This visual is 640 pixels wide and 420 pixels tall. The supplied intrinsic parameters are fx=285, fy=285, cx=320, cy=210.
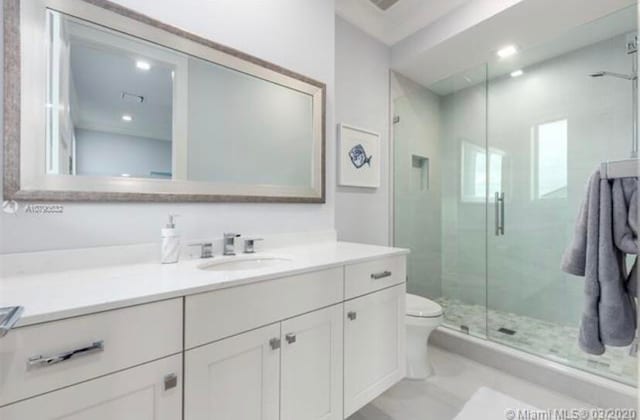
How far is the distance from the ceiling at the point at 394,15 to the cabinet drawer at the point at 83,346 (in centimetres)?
227

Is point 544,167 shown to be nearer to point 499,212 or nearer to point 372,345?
point 499,212

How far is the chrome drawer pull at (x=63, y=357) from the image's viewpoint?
59 centimetres

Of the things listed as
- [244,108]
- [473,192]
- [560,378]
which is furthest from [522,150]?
[244,108]

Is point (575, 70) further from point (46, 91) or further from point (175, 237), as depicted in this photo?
point (46, 91)

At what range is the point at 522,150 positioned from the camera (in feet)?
8.75

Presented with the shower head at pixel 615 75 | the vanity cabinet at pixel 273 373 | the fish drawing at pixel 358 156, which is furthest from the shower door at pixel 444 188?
the vanity cabinet at pixel 273 373

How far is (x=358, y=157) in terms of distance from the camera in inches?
87.0

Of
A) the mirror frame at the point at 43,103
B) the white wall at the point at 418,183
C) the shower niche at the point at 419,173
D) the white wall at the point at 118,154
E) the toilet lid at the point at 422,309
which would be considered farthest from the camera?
the shower niche at the point at 419,173

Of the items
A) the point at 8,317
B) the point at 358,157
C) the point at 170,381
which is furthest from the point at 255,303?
the point at 358,157

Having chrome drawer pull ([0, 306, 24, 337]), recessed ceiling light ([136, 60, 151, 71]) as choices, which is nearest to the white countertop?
chrome drawer pull ([0, 306, 24, 337])

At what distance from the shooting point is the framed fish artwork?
210cm

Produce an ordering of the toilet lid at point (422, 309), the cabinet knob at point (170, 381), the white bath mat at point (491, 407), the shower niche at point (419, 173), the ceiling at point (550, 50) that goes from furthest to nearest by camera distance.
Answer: the shower niche at point (419, 173) < the ceiling at point (550, 50) < the toilet lid at point (422, 309) < the white bath mat at point (491, 407) < the cabinet knob at point (170, 381)

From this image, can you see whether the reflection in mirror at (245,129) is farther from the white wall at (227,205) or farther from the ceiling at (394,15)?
the ceiling at (394,15)

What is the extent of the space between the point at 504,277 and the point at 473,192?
862 mm
